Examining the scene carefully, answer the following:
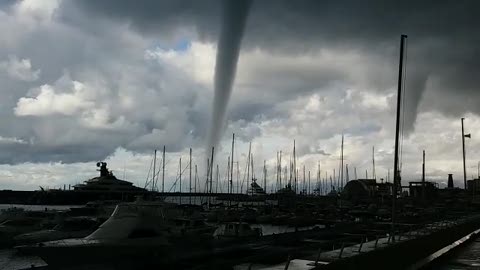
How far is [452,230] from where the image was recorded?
30.7 meters

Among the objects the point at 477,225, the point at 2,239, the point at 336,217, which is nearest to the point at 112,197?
the point at 336,217

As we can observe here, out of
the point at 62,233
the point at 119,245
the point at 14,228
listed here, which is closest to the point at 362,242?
the point at 119,245

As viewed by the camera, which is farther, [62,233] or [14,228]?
[14,228]

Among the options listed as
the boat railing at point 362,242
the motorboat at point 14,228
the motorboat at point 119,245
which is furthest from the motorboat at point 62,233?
the boat railing at point 362,242

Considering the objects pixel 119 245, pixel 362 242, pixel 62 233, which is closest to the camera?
pixel 362 242

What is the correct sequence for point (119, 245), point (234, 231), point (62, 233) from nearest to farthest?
1. point (119, 245)
2. point (62, 233)
3. point (234, 231)

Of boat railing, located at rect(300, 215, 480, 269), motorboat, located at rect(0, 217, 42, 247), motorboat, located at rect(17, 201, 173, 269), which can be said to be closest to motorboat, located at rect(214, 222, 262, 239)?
motorboat, located at rect(0, 217, 42, 247)

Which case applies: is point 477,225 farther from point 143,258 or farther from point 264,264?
point 264,264

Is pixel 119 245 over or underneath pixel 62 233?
over

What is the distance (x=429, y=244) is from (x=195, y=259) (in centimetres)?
1181

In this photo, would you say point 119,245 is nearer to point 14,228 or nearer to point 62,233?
point 62,233

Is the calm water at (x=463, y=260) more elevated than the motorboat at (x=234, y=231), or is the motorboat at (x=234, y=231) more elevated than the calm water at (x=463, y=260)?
the calm water at (x=463, y=260)

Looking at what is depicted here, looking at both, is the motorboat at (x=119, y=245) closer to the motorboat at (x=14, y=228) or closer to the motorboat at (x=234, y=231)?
the motorboat at (x=234, y=231)

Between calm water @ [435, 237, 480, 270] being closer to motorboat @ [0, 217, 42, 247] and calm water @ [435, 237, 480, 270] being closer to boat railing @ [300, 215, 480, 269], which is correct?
boat railing @ [300, 215, 480, 269]
